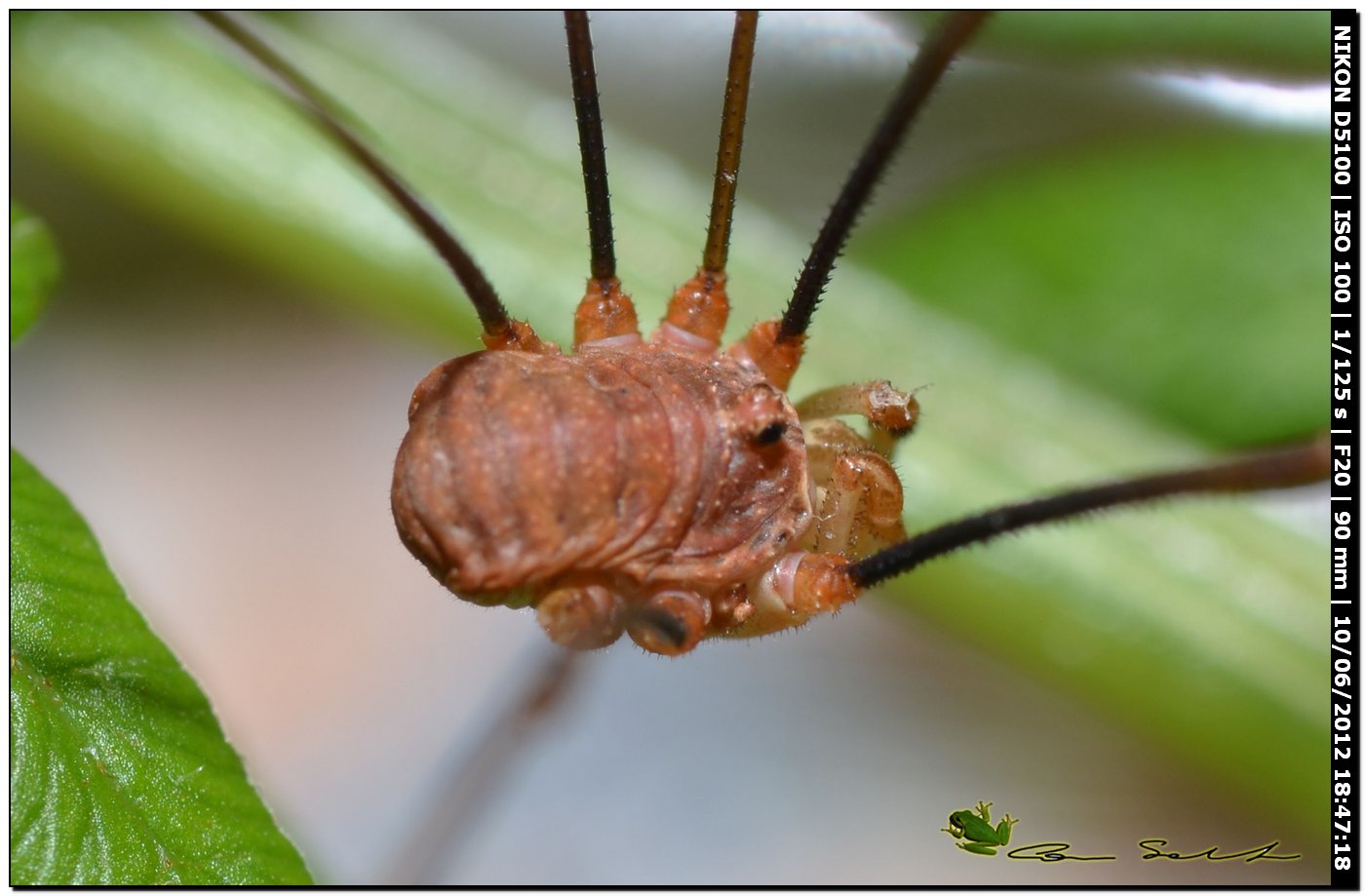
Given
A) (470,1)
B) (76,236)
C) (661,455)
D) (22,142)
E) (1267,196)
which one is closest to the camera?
(661,455)

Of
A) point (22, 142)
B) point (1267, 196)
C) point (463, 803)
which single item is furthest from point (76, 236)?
point (1267, 196)

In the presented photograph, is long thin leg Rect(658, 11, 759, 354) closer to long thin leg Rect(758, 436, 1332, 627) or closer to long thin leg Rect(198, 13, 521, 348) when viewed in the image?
long thin leg Rect(198, 13, 521, 348)

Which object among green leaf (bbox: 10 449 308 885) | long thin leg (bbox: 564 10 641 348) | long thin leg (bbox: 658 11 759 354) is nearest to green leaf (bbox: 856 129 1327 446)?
long thin leg (bbox: 658 11 759 354)

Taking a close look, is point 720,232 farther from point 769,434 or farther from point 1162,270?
point 1162,270

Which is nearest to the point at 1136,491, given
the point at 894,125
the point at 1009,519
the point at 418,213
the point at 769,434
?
the point at 1009,519

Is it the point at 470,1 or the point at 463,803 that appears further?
the point at 463,803

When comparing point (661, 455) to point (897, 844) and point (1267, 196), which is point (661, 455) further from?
point (897, 844)

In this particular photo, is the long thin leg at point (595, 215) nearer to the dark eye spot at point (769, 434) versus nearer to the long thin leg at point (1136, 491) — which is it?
the dark eye spot at point (769, 434)
